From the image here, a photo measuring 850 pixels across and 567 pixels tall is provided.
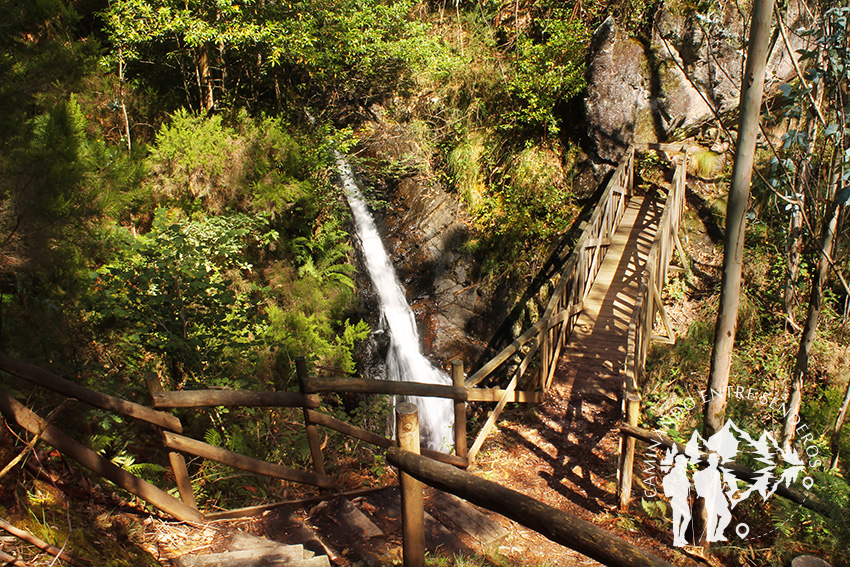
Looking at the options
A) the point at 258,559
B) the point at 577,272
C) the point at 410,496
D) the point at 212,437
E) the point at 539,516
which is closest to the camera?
the point at 539,516

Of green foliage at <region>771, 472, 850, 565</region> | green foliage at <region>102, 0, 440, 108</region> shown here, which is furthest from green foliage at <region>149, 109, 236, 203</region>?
green foliage at <region>771, 472, 850, 565</region>

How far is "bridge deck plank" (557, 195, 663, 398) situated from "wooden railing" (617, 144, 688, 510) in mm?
374

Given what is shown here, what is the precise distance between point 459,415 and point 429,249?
7.29m

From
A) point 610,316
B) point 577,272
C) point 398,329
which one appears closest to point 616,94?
point 577,272

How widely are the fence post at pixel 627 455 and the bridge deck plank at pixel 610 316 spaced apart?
2.02 metres

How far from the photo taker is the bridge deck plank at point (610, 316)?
6.99 m

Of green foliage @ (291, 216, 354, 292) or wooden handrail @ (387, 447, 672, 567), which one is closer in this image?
wooden handrail @ (387, 447, 672, 567)

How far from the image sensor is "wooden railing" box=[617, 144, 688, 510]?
4.62m

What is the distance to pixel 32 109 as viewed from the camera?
7.62m

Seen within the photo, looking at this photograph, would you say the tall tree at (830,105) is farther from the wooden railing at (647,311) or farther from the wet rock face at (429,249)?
the wet rock face at (429,249)

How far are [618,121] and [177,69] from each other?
9.30m

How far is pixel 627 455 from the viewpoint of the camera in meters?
4.60

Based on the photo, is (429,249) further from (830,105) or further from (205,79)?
(830,105)

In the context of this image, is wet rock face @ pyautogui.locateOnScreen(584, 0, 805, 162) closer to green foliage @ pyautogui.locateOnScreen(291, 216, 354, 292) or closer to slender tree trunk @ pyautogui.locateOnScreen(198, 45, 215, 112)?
green foliage @ pyautogui.locateOnScreen(291, 216, 354, 292)
